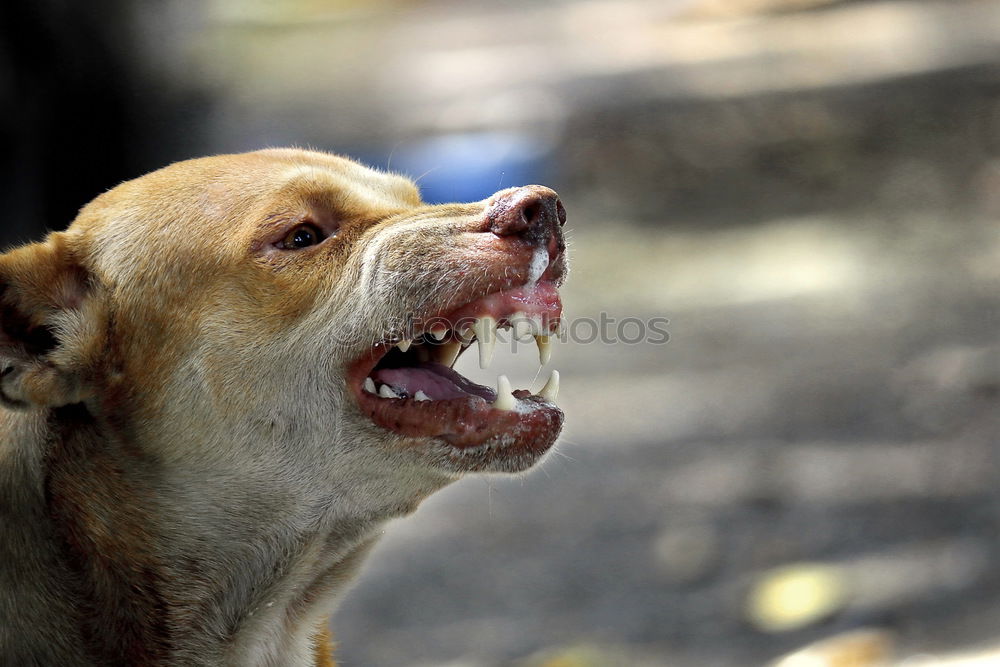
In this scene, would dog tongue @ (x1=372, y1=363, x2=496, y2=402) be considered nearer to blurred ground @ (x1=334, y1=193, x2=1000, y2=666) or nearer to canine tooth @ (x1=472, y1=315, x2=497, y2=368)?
canine tooth @ (x1=472, y1=315, x2=497, y2=368)

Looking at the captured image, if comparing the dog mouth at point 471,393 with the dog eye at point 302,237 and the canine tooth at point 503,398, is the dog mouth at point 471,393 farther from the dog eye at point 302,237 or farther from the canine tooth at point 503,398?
the dog eye at point 302,237

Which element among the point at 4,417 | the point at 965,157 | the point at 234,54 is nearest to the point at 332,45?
the point at 234,54

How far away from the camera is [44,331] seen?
3094mm

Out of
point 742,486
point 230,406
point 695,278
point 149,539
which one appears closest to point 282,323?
point 230,406

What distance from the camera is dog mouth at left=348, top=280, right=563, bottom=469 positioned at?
3.09m

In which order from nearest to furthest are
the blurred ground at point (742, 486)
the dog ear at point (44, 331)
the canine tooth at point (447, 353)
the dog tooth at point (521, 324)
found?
the dog ear at point (44, 331) → the dog tooth at point (521, 324) → the canine tooth at point (447, 353) → the blurred ground at point (742, 486)

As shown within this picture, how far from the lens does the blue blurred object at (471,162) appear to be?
364 inches

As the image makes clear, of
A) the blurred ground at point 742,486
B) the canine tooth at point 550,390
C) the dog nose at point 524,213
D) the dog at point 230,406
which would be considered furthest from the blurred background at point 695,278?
the dog nose at point 524,213

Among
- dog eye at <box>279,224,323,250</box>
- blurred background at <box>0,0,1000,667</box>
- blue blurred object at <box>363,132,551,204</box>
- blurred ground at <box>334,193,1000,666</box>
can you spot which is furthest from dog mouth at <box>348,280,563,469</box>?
blue blurred object at <box>363,132,551,204</box>

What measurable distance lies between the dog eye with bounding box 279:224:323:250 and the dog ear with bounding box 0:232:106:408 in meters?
0.54

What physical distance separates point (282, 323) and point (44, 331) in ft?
2.08

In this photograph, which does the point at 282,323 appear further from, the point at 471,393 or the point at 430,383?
the point at 471,393

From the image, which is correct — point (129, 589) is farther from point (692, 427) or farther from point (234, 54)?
point (234, 54)

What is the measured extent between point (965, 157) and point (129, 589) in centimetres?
803
